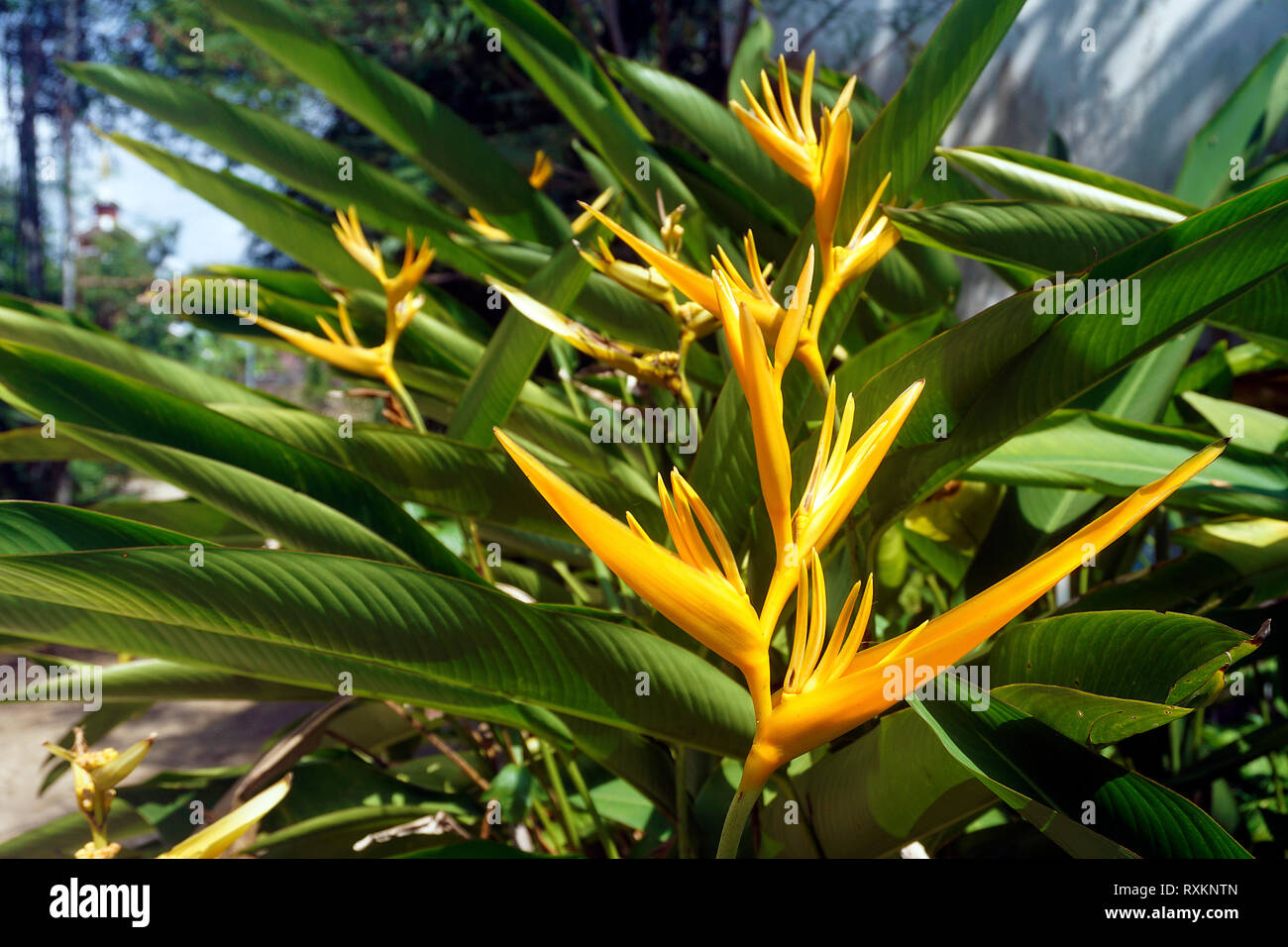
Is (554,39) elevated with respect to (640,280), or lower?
elevated

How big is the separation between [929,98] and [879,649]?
1.52 feet

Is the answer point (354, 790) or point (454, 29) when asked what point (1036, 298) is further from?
point (454, 29)

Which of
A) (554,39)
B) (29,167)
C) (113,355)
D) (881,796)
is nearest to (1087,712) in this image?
(881,796)

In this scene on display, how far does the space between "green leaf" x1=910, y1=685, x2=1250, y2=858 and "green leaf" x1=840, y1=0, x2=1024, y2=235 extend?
354 millimetres

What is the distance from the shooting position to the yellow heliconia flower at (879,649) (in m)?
0.26

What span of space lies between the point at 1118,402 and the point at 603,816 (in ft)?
2.00

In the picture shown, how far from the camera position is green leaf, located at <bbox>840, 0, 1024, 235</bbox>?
597mm

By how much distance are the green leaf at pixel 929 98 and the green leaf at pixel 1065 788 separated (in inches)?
14.0

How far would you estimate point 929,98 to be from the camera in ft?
1.96

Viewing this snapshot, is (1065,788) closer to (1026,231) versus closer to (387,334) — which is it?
(1026,231)

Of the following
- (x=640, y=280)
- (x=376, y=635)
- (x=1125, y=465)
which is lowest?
(x=376, y=635)

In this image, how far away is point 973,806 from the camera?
486 mm

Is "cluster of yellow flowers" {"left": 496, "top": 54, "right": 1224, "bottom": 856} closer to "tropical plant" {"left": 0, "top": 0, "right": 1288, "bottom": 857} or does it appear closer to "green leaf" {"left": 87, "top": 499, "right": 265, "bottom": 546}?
"tropical plant" {"left": 0, "top": 0, "right": 1288, "bottom": 857}
